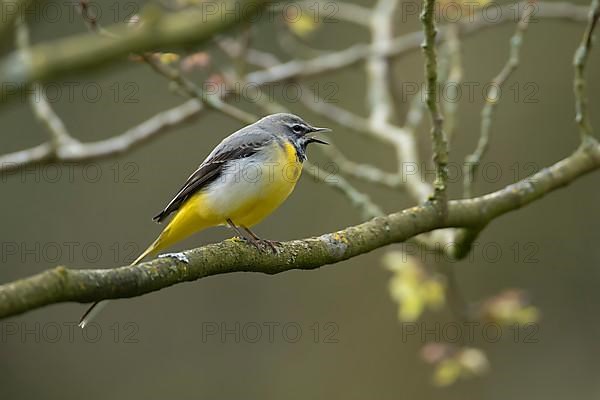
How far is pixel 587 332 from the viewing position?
8898mm

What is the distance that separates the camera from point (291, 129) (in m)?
5.65

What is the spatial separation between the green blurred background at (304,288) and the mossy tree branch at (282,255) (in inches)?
169

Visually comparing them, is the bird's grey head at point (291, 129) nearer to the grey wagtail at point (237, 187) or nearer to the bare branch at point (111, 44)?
the grey wagtail at point (237, 187)

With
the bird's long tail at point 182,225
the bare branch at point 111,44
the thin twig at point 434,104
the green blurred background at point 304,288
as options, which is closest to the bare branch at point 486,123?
the thin twig at point 434,104

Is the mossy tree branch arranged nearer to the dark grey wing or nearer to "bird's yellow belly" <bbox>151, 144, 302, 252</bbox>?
"bird's yellow belly" <bbox>151, 144, 302, 252</bbox>

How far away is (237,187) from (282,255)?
1.21 metres

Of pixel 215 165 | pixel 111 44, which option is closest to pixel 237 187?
pixel 215 165

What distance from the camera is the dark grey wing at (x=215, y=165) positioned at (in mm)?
5066

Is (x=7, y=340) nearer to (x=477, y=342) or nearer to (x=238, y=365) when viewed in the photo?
→ (x=238, y=365)

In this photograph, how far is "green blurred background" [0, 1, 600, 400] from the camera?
9039mm

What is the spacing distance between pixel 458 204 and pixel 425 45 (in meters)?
0.87

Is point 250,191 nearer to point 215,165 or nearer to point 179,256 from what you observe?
point 215,165

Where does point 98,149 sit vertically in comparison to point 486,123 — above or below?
below

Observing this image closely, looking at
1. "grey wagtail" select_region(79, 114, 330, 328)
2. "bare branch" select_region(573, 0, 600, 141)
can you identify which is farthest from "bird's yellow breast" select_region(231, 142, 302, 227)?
"bare branch" select_region(573, 0, 600, 141)
